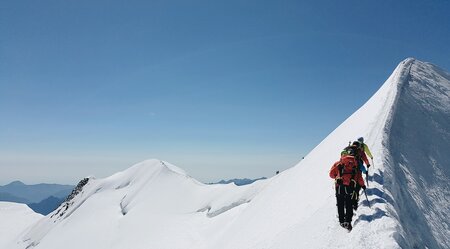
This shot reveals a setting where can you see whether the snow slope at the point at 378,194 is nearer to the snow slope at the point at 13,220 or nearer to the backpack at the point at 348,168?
the backpack at the point at 348,168

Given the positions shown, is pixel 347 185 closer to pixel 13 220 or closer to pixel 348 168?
pixel 348 168

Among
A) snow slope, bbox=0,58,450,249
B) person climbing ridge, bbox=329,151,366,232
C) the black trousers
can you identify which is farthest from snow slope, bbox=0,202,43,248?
person climbing ridge, bbox=329,151,366,232

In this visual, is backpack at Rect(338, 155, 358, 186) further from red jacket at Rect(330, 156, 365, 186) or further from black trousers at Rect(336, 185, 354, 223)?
black trousers at Rect(336, 185, 354, 223)

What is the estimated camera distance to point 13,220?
12175 centimetres

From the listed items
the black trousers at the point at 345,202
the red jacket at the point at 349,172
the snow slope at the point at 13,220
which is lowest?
the snow slope at the point at 13,220

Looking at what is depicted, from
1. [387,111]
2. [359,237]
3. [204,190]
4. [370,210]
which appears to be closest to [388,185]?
[370,210]

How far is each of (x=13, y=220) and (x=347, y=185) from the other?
141 meters

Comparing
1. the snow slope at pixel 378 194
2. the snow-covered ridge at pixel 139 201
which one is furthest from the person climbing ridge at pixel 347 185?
the snow-covered ridge at pixel 139 201

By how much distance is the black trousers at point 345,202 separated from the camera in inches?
436

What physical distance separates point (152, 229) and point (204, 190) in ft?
47.0

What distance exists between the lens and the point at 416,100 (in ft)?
71.5

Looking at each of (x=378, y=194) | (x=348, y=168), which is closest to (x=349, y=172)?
(x=348, y=168)

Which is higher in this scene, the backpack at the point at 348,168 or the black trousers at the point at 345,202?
the backpack at the point at 348,168

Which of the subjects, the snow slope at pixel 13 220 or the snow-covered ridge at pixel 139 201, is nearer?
the snow-covered ridge at pixel 139 201
